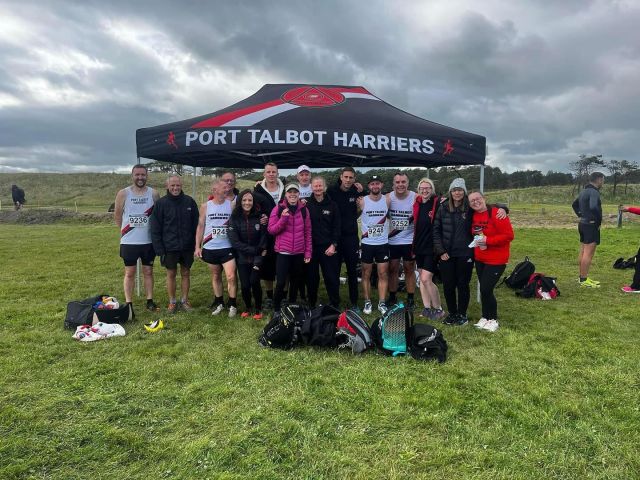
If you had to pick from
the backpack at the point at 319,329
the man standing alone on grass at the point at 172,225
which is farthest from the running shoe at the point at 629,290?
the man standing alone on grass at the point at 172,225

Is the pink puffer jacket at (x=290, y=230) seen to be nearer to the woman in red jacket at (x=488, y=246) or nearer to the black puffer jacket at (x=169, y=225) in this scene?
the black puffer jacket at (x=169, y=225)

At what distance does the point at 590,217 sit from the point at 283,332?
587 cm

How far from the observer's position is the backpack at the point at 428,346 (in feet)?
12.4

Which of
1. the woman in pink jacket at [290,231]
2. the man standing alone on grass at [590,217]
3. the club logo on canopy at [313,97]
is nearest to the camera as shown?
the woman in pink jacket at [290,231]

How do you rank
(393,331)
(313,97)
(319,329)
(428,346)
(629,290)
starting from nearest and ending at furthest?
1. (428,346)
2. (393,331)
3. (319,329)
4. (313,97)
5. (629,290)

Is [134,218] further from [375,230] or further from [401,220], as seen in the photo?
[401,220]

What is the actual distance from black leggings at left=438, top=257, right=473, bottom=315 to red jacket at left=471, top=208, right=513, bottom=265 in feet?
0.69

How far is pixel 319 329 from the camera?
161 inches

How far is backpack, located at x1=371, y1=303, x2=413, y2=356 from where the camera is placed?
3.88 meters

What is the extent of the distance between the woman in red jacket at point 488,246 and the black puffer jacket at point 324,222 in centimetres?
159

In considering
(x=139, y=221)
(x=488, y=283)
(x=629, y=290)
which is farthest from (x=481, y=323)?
(x=139, y=221)

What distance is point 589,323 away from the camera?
4918 mm

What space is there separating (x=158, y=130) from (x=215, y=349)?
123 inches

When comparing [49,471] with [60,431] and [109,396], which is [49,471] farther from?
[109,396]
